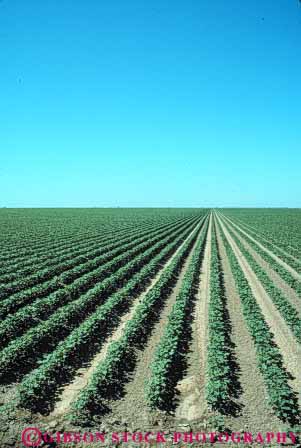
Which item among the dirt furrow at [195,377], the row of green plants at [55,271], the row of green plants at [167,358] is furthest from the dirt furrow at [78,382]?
the row of green plants at [55,271]

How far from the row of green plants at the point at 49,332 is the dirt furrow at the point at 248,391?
5.93 m

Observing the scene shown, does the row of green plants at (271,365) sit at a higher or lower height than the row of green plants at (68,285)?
lower

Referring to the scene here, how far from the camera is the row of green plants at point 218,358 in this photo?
22.9 feet

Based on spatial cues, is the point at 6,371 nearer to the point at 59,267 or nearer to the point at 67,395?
the point at 67,395

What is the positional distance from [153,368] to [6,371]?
4121 millimetres

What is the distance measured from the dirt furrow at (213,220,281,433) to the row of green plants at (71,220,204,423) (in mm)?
3145

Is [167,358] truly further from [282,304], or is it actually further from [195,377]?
[282,304]

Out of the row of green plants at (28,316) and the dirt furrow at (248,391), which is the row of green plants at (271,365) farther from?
the row of green plants at (28,316)

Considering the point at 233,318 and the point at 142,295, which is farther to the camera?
the point at 142,295

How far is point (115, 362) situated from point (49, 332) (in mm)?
3046

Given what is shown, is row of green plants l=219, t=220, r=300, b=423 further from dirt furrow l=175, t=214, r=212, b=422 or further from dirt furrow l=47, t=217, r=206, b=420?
dirt furrow l=47, t=217, r=206, b=420

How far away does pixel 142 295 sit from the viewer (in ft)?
48.8

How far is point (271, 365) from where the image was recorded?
8297 mm

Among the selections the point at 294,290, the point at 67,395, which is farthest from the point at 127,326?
the point at 294,290
